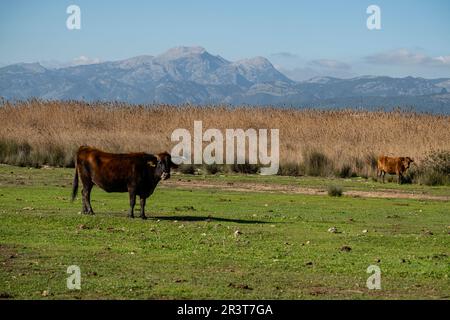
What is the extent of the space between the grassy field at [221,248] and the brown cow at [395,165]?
868 cm

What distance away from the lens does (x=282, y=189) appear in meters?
33.2

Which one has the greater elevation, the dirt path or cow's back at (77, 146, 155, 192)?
cow's back at (77, 146, 155, 192)

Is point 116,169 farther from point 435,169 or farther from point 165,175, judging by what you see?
point 435,169

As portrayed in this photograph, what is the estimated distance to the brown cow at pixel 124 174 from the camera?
2180cm

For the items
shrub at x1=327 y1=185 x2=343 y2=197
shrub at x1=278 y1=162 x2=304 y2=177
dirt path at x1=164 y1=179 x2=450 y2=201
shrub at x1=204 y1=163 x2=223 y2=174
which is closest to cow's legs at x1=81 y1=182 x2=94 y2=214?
dirt path at x1=164 y1=179 x2=450 y2=201

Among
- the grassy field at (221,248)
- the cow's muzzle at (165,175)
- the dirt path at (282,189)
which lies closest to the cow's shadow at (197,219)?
the grassy field at (221,248)

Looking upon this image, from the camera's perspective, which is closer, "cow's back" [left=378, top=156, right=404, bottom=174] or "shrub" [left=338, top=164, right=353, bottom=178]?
"cow's back" [left=378, top=156, right=404, bottom=174]

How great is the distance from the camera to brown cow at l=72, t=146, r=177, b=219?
21.8 metres

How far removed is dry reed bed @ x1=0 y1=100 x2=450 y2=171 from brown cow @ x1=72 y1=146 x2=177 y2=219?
18422 millimetres

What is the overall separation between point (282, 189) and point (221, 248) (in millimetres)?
16240

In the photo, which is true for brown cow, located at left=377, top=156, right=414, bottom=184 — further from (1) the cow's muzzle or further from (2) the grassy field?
(1) the cow's muzzle

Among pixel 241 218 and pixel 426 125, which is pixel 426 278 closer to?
pixel 241 218

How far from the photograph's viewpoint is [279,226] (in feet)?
68.6

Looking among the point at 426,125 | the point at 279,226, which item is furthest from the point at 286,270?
the point at 426,125
